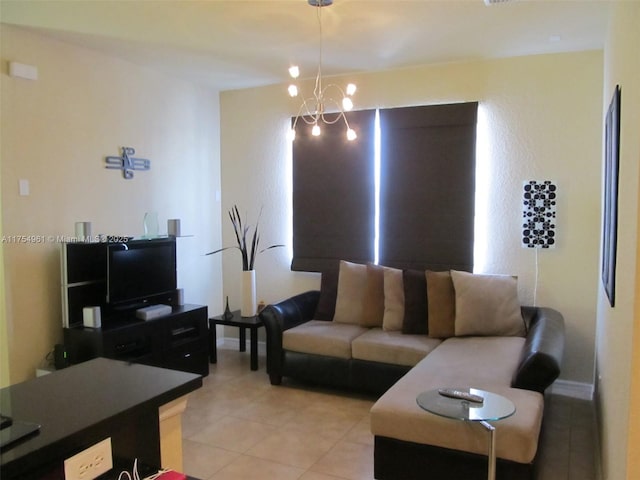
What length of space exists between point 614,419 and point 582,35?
274 cm

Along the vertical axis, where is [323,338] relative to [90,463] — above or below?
below

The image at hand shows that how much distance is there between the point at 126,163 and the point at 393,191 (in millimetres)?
2332

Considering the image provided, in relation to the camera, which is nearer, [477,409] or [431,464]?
[477,409]

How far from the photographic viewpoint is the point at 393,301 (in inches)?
168

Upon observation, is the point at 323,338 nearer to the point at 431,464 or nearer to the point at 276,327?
the point at 276,327

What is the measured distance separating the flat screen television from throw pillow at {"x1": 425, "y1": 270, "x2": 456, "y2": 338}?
7.31 feet

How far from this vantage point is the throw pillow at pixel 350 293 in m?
4.45

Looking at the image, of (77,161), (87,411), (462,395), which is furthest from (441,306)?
(87,411)

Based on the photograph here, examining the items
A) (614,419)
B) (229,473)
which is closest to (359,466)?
(229,473)

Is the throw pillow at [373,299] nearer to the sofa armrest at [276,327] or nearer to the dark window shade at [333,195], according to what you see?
the dark window shade at [333,195]

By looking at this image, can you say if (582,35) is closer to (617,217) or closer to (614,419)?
(617,217)

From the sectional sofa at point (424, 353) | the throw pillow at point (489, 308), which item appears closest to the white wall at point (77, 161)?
the sectional sofa at point (424, 353)

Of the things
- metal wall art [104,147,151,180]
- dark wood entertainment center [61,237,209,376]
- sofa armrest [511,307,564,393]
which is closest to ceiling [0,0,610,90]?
metal wall art [104,147,151,180]

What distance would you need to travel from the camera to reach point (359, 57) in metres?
4.20
